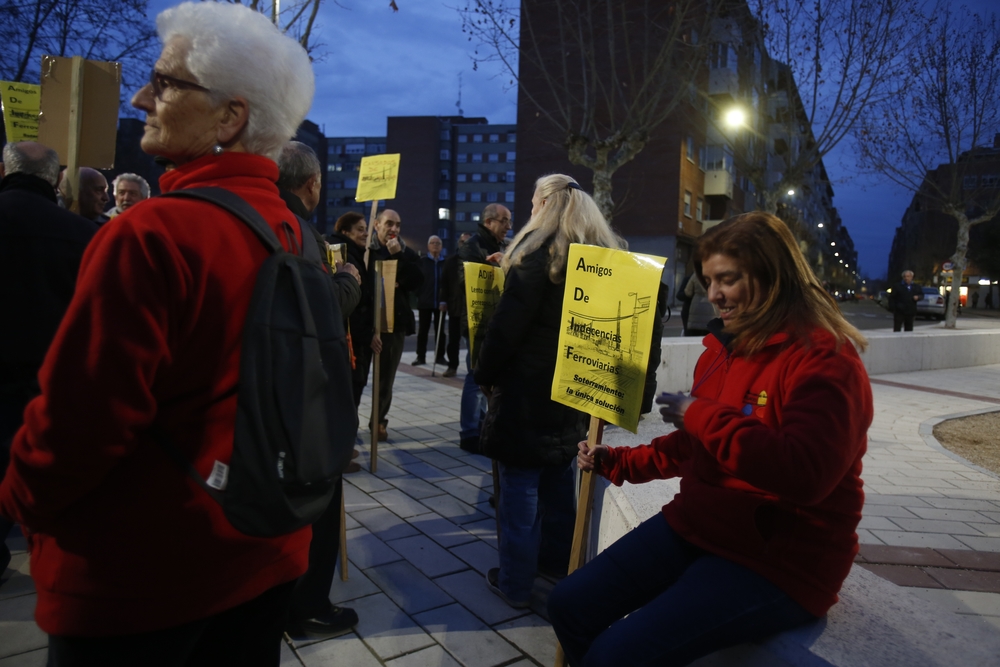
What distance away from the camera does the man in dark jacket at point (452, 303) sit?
9.09 meters

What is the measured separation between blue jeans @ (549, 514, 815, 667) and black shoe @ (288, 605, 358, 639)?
124 cm

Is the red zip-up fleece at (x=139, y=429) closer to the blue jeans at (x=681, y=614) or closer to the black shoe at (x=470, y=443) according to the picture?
the blue jeans at (x=681, y=614)

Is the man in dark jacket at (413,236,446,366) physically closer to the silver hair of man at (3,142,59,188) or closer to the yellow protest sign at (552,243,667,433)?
the silver hair of man at (3,142,59,188)

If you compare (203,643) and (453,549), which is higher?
(203,643)

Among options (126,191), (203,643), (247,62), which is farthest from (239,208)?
(126,191)

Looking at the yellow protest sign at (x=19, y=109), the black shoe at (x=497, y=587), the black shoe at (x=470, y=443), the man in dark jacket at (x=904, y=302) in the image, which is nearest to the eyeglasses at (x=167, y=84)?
the black shoe at (x=497, y=587)

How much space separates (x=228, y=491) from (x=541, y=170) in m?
36.9

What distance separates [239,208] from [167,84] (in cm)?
33

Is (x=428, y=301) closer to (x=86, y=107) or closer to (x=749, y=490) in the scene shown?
(x=86, y=107)

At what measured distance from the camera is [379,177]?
5457 mm

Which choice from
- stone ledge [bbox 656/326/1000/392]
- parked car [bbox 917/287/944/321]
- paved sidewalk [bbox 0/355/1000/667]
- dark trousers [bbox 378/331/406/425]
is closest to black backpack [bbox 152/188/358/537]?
paved sidewalk [bbox 0/355/1000/667]

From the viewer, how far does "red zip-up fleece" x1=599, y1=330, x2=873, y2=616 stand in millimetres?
1641

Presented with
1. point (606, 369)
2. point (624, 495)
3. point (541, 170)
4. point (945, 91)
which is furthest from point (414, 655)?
point (541, 170)

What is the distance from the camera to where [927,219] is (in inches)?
2773
